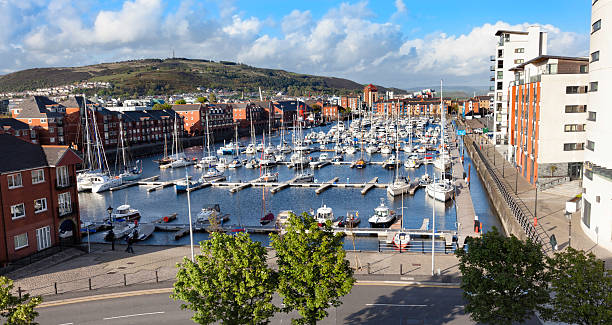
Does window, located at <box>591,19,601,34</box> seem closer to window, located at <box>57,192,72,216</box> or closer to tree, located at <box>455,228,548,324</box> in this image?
tree, located at <box>455,228,548,324</box>

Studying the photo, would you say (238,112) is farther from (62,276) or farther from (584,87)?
(62,276)

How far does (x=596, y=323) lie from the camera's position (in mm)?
12812

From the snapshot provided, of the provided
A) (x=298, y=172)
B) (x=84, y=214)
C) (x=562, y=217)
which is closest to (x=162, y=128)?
(x=298, y=172)

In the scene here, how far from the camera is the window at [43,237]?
2722 centimetres

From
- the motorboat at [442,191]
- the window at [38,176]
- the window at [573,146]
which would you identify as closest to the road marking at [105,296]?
the window at [38,176]

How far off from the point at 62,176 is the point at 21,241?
4657 mm

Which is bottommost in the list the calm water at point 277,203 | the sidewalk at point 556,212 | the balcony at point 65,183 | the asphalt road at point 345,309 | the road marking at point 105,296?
the calm water at point 277,203

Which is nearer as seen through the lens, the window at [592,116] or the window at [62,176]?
the window at [62,176]

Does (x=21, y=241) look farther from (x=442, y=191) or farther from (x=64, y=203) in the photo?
(x=442, y=191)

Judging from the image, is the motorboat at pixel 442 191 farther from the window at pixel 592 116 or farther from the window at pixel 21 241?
the window at pixel 21 241

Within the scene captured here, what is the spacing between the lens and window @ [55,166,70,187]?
28688 millimetres

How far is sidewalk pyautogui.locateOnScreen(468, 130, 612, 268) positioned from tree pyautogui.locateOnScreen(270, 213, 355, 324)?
15.8m

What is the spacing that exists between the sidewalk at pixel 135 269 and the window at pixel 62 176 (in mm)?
4650

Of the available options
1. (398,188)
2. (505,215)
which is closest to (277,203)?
(398,188)
